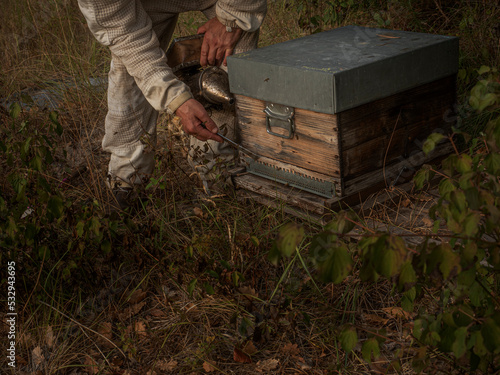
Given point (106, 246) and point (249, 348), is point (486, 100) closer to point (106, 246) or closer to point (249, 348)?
point (249, 348)

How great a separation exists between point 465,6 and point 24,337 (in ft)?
12.1

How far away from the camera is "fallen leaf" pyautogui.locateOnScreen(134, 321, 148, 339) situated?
238cm

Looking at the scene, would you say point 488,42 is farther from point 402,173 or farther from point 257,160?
point 257,160

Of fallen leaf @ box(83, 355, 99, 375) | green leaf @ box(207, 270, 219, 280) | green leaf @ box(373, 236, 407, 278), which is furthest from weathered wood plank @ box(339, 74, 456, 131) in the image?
fallen leaf @ box(83, 355, 99, 375)

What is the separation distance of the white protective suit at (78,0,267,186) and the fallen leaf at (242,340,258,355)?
3.75 ft

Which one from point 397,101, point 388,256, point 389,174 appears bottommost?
point 389,174

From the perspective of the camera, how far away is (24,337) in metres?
2.34

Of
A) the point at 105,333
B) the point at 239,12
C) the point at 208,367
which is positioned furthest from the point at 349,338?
the point at 239,12

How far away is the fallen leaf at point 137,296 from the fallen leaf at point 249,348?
601 mm

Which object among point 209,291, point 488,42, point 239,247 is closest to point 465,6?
point 488,42

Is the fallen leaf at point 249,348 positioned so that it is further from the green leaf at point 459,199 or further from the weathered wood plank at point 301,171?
the green leaf at point 459,199

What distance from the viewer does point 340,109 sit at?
99.0 inches

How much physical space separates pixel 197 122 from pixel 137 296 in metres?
0.90

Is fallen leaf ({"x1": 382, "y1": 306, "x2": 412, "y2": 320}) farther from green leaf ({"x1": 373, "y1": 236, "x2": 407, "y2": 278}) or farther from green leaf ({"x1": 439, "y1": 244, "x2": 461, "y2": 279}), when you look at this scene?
green leaf ({"x1": 373, "y1": 236, "x2": 407, "y2": 278})
